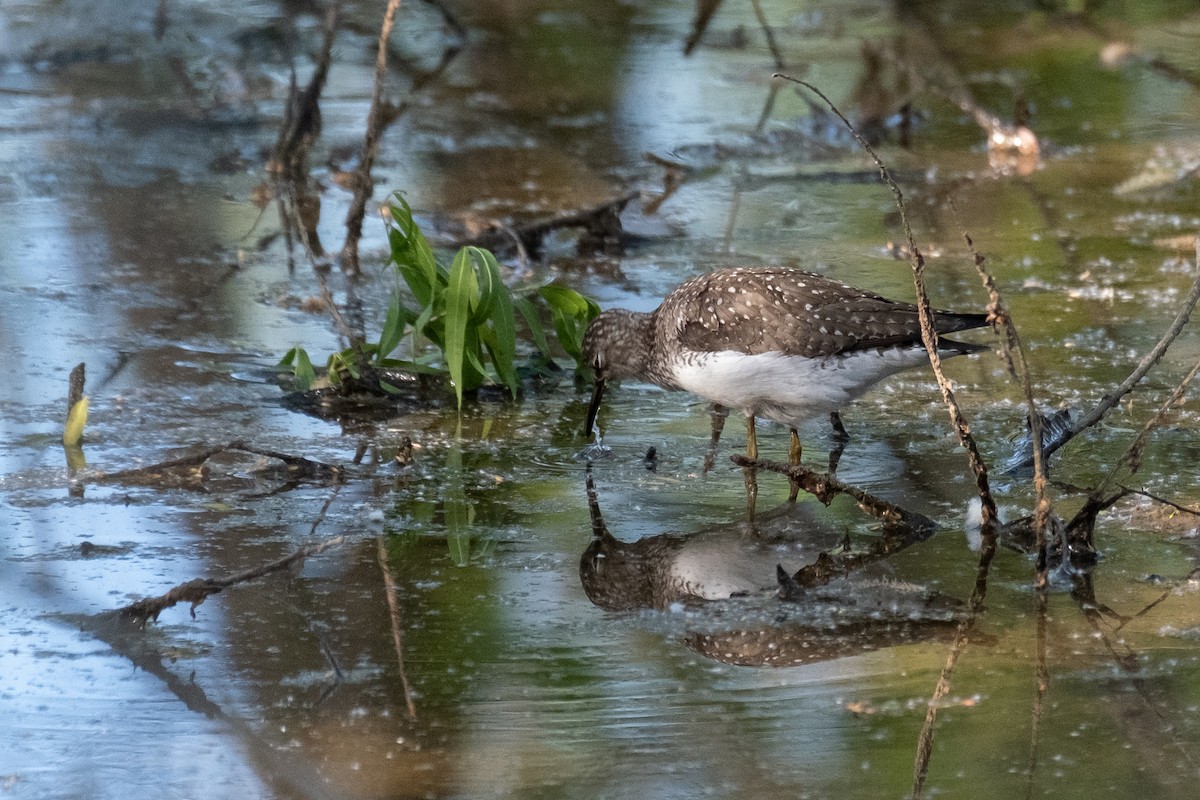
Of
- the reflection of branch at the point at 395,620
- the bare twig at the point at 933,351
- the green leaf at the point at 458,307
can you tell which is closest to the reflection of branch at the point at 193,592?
the reflection of branch at the point at 395,620

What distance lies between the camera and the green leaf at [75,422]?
5602mm

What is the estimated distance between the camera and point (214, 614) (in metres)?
4.36

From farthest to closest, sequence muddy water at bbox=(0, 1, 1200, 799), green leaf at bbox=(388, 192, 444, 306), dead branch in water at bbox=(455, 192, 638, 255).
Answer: dead branch in water at bbox=(455, 192, 638, 255) → green leaf at bbox=(388, 192, 444, 306) → muddy water at bbox=(0, 1, 1200, 799)

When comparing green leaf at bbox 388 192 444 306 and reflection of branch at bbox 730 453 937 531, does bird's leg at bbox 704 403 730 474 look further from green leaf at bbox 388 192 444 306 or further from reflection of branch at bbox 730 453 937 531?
green leaf at bbox 388 192 444 306

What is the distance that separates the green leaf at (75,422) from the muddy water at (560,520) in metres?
0.08

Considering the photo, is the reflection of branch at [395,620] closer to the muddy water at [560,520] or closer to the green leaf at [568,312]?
the muddy water at [560,520]

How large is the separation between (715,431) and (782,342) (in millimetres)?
669

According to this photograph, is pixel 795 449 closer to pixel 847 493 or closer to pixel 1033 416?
pixel 847 493

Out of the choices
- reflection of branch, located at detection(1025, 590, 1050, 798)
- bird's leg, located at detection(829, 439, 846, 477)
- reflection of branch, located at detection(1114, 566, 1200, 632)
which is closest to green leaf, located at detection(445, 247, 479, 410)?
bird's leg, located at detection(829, 439, 846, 477)

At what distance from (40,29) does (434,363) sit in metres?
9.76

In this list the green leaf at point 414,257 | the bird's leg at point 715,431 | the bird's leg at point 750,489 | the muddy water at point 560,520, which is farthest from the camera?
the green leaf at point 414,257

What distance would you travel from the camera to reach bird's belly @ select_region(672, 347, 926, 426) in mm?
5426

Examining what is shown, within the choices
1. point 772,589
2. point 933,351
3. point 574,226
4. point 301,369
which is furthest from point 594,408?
point 574,226

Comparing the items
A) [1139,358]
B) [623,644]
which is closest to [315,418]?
[623,644]
